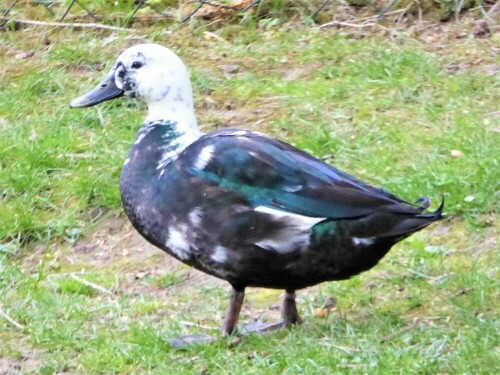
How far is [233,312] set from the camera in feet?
14.2

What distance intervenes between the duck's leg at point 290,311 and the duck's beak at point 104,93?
1.17 metres

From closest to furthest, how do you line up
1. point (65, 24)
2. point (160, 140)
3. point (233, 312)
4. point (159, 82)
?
point (233, 312) < point (160, 140) < point (159, 82) < point (65, 24)

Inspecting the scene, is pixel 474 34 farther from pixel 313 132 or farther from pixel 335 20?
A: pixel 313 132

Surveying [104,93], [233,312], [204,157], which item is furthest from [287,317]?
[104,93]

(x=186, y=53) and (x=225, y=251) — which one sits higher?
(x=225, y=251)

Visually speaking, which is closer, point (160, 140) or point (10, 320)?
point (160, 140)

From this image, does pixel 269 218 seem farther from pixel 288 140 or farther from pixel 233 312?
pixel 288 140

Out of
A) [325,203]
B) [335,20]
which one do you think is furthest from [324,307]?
[335,20]

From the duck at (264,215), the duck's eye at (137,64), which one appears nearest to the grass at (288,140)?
the duck at (264,215)

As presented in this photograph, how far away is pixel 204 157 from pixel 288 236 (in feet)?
1.42

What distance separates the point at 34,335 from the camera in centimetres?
451

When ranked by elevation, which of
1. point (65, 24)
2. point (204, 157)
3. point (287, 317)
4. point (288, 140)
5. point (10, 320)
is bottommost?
point (65, 24)

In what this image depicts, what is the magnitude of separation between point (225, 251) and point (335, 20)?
12.1 ft

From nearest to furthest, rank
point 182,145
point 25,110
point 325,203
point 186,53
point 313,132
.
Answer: point 325,203 < point 182,145 < point 313,132 < point 25,110 < point 186,53
